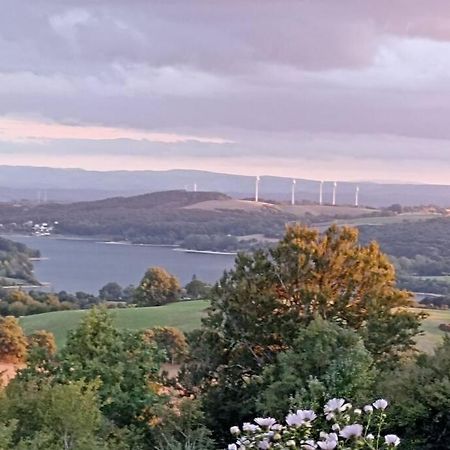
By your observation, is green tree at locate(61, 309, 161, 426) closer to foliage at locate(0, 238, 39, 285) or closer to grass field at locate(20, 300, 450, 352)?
grass field at locate(20, 300, 450, 352)

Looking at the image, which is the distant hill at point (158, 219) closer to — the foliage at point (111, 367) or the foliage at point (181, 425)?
the foliage at point (111, 367)

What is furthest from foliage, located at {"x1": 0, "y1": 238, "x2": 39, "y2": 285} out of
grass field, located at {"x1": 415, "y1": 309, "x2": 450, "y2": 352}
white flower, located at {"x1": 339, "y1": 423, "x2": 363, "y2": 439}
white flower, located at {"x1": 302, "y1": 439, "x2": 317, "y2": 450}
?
white flower, located at {"x1": 339, "y1": 423, "x2": 363, "y2": 439}

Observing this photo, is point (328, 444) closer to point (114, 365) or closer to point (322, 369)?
point (322, 369)

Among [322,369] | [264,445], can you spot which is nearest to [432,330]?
[322,369]

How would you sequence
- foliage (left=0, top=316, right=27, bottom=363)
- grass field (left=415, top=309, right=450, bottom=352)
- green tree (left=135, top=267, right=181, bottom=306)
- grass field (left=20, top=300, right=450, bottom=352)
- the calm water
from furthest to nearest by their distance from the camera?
the calm water < green tree (left=135, top=267, right=181, bottom=306) < grass field (left=20, top=300, right=450, bottom=352) < foliage (left=0, top=316, right=27, bottom=363) < grass field (left=415, top=309, right=450, bottom=352)

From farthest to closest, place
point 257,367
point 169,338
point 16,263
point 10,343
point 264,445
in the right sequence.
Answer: point 16,263 < point 10,343 < point 169,338 < point 257,367 < point 264,445

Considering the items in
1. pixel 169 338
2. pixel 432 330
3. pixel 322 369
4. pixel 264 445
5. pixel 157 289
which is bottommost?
pixel 157 289

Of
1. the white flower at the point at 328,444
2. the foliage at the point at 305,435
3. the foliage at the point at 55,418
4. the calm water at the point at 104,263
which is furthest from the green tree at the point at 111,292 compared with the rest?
the white flower at the point at 328,444
